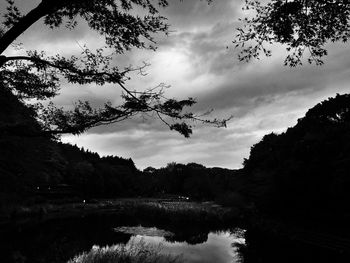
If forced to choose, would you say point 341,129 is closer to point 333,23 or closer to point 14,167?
point 333,23

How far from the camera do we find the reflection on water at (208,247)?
2489 cm

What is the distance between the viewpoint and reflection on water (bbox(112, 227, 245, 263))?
2489 cm

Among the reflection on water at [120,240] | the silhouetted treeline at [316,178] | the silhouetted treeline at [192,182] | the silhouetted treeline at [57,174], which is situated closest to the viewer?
the silhouetted treeline at [57,174]

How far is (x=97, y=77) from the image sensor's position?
26.6ft

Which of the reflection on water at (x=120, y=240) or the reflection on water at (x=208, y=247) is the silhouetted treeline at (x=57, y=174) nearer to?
the reflection on water at (x=120, y=240)

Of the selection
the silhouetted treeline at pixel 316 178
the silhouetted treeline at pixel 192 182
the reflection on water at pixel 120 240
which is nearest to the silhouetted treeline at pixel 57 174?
the silhouetted treeline at pixel 192 182

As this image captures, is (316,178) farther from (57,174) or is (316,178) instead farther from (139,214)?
(57,174)

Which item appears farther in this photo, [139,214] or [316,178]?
[139,214]

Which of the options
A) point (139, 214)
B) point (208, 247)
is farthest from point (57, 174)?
point (208, 247)

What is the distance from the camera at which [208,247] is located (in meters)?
29.2

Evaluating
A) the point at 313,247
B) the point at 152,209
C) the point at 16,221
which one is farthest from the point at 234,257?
the point at 152,209

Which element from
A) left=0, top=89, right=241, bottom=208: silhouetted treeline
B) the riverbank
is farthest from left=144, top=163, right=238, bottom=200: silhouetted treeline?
the riverbank

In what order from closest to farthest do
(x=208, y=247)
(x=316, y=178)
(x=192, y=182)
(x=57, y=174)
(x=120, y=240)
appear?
(x=208, y=247), (x=316, y=178), (x=120, y=240), (x=57, y=174), (x=192, y=182)

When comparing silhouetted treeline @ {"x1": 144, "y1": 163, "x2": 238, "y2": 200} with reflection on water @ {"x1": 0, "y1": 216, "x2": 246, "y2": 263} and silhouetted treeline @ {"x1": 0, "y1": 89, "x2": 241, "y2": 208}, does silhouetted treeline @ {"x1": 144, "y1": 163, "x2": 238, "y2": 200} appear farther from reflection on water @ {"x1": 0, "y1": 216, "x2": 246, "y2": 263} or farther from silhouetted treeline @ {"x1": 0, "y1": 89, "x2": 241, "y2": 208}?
reflection on water @ {"x1": 0, "y1": 216, "x2": 246, "y2": 263}
